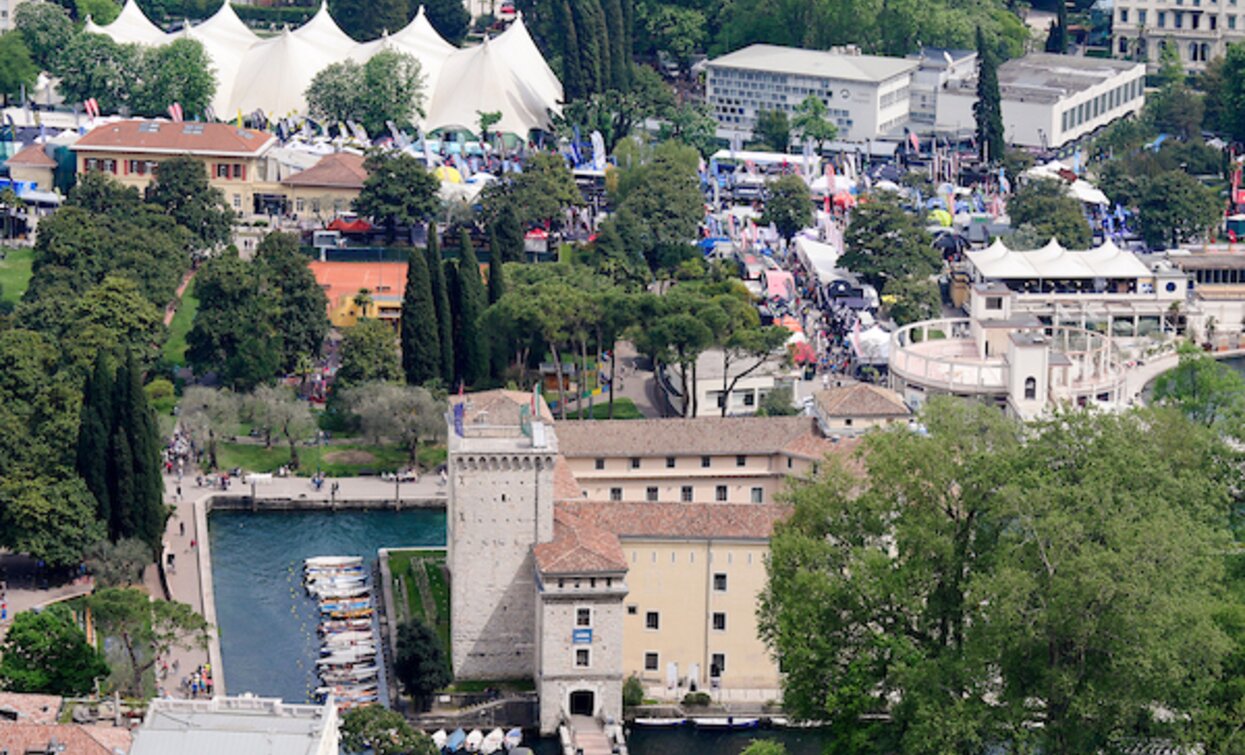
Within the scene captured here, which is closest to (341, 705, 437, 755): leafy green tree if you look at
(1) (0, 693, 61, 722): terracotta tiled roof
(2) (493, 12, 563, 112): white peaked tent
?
(1) (0, 693, 61, 722): terracotta tiled roof

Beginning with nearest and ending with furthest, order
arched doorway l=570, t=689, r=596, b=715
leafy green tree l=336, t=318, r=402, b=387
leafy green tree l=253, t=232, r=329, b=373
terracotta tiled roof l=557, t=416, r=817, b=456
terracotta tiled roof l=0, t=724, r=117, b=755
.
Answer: terracotta tiled roof l=0, t=724, r=117, b=755 → arched doorway l=570, t=689, r=596, b=715 → terracotta tiled roof l=557, t=416, r=817, b=456 → leafy green tree l=336, t=318, r=402, b=387 → leafy green tree l=253, t=232, r=329, b=373

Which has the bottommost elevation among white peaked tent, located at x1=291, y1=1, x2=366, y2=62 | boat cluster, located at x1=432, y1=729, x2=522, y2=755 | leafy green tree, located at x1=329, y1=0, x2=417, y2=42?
boat cluster, located at x1=432, y1=729, x2=522, y2=755

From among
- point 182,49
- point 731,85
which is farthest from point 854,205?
point 182,49

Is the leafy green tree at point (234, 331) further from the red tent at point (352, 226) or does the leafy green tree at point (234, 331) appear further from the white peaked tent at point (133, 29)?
the white peaked tent at point (133, 29)

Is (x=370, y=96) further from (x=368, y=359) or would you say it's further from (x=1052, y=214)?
(x=368, y=359)

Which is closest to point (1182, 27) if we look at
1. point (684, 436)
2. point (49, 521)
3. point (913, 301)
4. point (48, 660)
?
point (913, 301)

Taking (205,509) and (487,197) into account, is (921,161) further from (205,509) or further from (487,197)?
(205,509)

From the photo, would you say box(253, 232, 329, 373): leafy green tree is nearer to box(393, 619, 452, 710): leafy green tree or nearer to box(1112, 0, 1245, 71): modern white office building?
box(393, 619, 452, 710): leafy green tree
